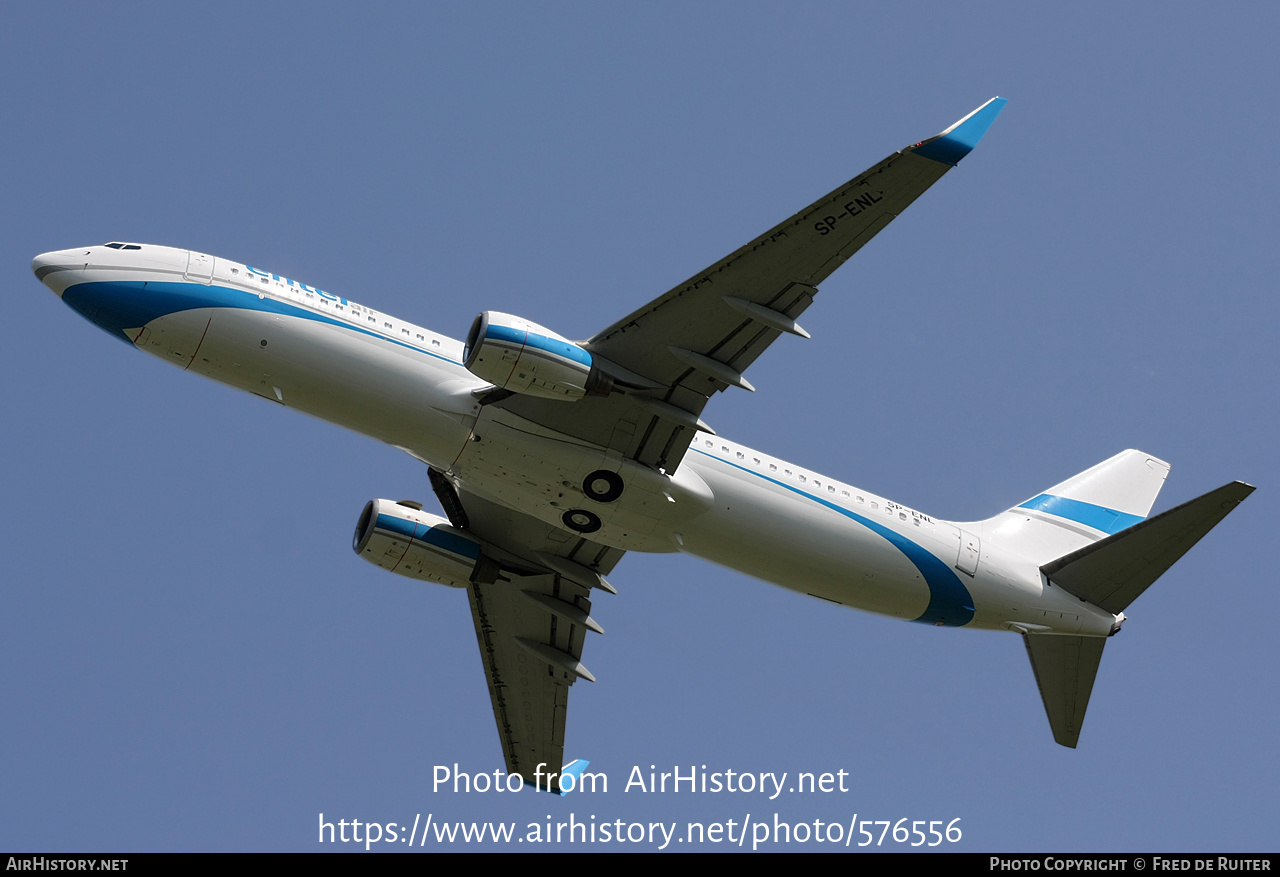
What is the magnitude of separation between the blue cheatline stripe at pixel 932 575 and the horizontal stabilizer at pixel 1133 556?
2908 mm

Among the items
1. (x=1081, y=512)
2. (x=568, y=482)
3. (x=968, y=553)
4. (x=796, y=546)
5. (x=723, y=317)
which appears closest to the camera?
(x=723, y=317)

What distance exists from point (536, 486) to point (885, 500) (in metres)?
9.98

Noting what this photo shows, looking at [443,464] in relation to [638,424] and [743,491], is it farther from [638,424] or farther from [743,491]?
[743,491]

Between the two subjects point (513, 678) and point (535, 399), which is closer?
point (535, 399)

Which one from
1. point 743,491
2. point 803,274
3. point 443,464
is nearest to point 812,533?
point 743,491

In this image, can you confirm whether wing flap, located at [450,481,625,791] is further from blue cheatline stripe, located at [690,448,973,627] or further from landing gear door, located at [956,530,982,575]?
landing gear door, located at [956,530,982,575]

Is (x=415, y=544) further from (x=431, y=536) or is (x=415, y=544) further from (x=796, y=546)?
(x=796, y=546)

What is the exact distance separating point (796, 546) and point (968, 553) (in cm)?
554

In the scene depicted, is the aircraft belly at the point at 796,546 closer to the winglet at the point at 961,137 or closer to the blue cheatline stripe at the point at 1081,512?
the blue cheatline stripe at the point at 1081,512

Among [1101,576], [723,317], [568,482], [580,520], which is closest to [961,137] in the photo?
[723,317]

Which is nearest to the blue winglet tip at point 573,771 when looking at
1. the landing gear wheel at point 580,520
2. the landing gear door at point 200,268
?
the landing gear wheel at point 580,520

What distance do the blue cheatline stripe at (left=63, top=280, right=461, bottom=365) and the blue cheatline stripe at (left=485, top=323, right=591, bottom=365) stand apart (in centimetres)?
468

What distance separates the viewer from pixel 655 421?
102ft
